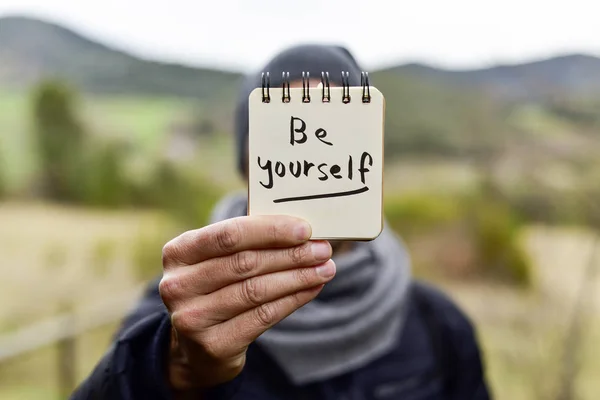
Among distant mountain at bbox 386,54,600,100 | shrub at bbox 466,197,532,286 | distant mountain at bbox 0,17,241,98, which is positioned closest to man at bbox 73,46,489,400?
distant mountain at bbox 386,54,600,100

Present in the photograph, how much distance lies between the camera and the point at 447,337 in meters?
0.90

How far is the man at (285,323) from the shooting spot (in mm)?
453

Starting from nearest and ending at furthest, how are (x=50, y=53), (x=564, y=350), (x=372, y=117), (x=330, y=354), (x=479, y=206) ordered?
1. (x=372, y=117)
2. (x=330, y=354)
3. (x=564, y=350)
4. (x=50, y=53)
5. (x=479, y=206)

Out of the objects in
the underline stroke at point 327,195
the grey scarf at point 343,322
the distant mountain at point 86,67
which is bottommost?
the grey scarf at point 343,322

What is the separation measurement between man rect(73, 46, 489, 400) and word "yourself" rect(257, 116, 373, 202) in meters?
0.03

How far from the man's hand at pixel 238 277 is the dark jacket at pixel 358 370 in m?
0.10

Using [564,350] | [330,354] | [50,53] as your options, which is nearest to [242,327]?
[330,354]

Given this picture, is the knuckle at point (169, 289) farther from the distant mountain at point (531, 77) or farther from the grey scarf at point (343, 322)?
the distant mountain at point (531, 77)

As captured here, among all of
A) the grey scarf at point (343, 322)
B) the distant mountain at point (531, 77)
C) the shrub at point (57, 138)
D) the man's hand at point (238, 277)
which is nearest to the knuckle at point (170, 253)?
the man's hand at point (238, 277)

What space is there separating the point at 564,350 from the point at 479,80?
111 cm

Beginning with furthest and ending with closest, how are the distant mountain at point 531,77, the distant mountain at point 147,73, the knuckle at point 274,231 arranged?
the distant mountain at point 147,73 < the distant mountain at point 531,77 < the knuckle at point 274,231

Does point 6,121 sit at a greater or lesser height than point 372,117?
lesser

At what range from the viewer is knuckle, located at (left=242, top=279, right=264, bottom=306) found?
1.49ft

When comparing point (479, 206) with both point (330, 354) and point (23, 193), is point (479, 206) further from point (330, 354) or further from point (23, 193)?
point (330, 354)
